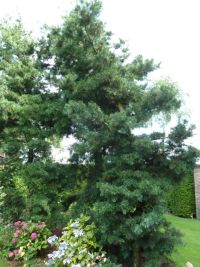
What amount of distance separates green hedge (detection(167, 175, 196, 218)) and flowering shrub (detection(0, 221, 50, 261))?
33.0 ft

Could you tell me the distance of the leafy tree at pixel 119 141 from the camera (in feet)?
19.9

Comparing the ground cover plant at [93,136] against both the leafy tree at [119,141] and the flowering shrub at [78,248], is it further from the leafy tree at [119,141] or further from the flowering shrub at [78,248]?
the flowering shrub at [78,248]

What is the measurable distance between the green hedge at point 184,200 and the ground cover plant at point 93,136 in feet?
31.5

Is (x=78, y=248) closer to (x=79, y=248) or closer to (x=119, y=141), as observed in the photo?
(x=79, y=248)

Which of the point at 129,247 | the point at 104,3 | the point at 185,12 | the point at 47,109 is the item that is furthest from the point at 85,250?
the point at 185,12

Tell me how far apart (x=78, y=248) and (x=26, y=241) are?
2005 mm

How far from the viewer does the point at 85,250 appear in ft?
21.2

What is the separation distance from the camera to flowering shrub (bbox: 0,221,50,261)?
7.72 meters

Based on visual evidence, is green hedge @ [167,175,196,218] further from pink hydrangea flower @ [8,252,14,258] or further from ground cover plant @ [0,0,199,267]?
pink hydrangea flower @ [8,252,14,258]

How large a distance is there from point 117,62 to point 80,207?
11.5 feet

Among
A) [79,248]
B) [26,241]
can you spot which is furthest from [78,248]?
[26,241]

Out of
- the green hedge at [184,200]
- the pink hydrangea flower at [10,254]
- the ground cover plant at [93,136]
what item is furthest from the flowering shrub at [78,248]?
the green hedge at [184,200]

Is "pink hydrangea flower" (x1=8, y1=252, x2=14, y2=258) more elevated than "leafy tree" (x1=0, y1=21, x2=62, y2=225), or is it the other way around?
"leafy tree" (x1=0, y1=21, x2=62, y2=225)

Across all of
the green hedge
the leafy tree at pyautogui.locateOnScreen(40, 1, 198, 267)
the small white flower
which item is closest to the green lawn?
the leafy tree at pyautogui.locateOnScreen(40, 1, 198, 267)
